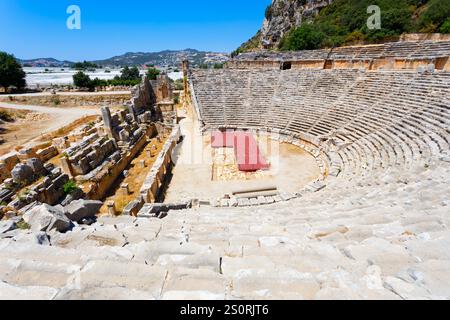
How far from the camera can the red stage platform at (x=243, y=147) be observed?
41.6 feet

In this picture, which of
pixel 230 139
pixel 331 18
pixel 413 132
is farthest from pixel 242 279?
pixel 331 18

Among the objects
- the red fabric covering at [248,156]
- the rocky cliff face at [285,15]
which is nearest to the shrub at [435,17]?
the rocky cliff face at [285,15]

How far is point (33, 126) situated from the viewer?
78.7 ft

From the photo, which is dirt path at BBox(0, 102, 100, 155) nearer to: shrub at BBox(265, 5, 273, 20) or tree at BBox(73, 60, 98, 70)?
shrub at BBox(265, 5, 273, 20)

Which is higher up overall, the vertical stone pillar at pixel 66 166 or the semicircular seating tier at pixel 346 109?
the semicircular seating tier at pixel 346 109

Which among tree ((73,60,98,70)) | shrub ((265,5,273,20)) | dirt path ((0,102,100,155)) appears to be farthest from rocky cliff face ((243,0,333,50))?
tree ((73,60,98,70))

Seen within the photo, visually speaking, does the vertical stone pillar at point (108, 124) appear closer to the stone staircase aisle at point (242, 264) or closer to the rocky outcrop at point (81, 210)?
Answer: the rocky outcrop at point (81, 210)

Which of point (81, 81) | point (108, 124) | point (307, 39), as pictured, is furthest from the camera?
point (81, 81)

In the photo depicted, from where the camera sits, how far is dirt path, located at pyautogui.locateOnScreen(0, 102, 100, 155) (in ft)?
62.8

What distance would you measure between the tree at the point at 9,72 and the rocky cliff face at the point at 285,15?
4664 cm

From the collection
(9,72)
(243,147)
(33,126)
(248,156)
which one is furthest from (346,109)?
(9,72)

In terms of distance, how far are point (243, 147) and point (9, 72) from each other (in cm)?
3845

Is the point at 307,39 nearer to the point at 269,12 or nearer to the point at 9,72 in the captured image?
the point at 269,12
